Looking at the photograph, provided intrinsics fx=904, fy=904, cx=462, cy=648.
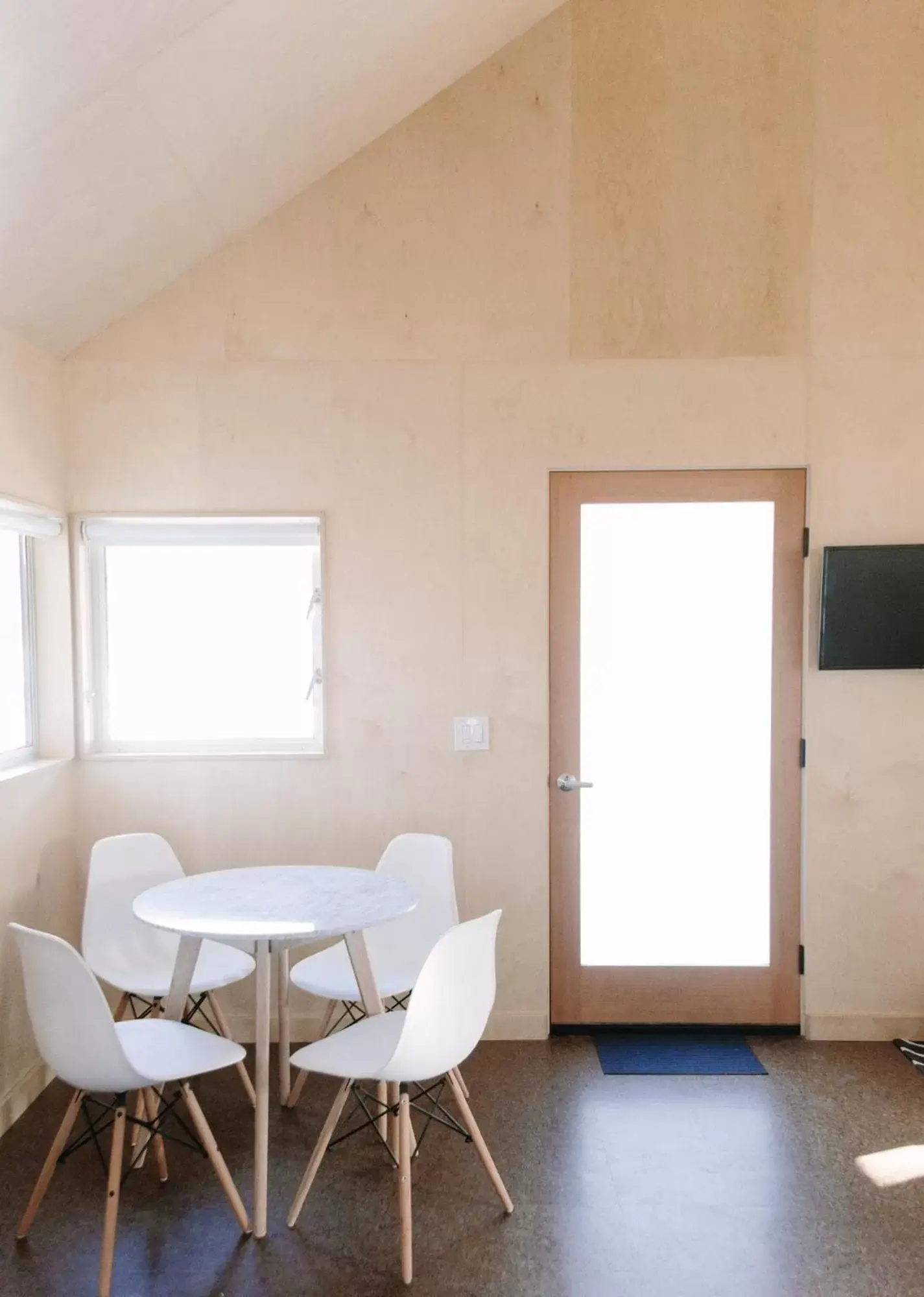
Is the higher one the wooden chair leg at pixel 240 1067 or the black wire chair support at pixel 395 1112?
the wooden chair leg at pixel 240 1067

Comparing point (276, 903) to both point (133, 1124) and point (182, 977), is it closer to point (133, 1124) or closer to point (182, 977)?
point (182, 977)

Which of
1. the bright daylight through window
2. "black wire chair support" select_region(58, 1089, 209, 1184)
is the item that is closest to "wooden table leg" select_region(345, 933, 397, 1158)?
"black wire chair support" select_region(58, 1089, 209, 1184)

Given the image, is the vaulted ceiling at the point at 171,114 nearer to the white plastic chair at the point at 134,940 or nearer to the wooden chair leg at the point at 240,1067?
the white plastic chair at the point at 134,940

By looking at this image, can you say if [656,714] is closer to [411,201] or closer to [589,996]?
[589,996]

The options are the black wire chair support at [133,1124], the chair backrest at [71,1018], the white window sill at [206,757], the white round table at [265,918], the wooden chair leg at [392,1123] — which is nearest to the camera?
the chair backrest at [71,1018]

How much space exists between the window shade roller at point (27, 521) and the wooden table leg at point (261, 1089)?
163 centimetres

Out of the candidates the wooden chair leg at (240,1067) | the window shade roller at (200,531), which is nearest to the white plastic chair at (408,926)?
the wooden chair leg at (240,1067)

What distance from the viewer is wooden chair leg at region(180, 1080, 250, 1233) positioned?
2.31m

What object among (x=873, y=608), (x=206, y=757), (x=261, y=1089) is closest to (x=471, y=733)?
(x=206, y=757)

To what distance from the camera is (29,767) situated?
10.5 ft

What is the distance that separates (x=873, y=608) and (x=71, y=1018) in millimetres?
2986

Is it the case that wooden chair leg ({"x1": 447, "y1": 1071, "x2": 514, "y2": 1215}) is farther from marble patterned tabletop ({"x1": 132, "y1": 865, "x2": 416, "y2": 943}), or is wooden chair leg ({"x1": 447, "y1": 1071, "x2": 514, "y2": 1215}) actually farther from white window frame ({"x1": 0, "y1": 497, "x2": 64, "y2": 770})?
white window frame ({"x1": 0, "y1": 497, "x2": 64, "y2": 770})

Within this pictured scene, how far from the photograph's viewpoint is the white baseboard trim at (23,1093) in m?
2.90

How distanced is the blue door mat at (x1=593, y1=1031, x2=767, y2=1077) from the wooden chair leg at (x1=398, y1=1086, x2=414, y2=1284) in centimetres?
122
